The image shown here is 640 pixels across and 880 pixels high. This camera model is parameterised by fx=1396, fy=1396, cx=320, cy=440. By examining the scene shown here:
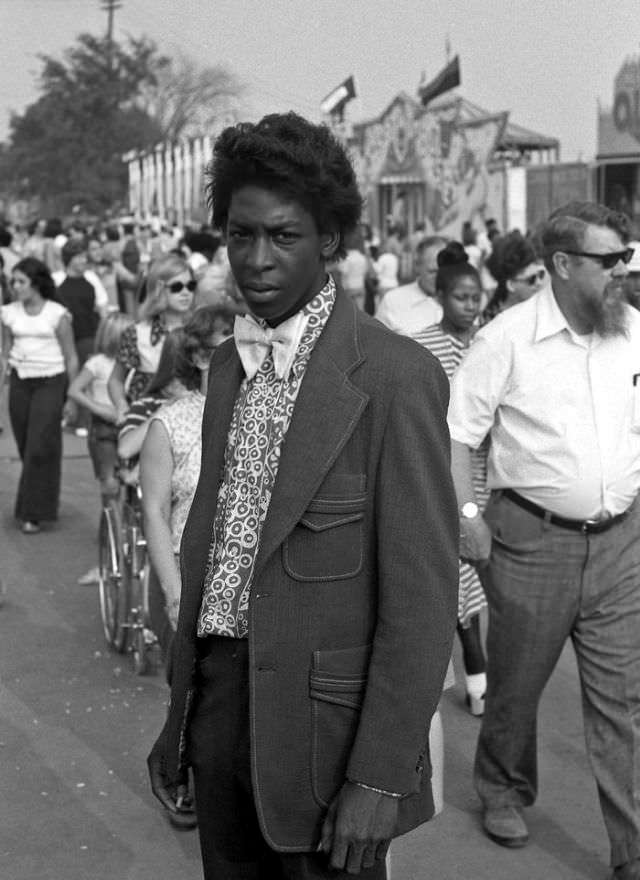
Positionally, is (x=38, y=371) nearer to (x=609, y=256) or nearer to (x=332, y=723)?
(x=609, y=256)

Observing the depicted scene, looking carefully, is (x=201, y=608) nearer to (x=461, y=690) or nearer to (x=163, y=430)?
(x=163, y=430)

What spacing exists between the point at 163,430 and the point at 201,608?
2259mm

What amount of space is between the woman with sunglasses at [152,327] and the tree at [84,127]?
52.3 meters

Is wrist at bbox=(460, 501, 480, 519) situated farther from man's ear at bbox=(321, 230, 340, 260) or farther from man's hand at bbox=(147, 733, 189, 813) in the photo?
man's ear at bbox=(321, 230, 340, 260)

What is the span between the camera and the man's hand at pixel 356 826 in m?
2.40

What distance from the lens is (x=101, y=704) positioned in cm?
603

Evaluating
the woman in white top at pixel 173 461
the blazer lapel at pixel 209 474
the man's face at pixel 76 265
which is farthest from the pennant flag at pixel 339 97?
the blazer lapel at pixel 209 474

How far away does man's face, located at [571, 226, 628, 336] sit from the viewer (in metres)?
4.23

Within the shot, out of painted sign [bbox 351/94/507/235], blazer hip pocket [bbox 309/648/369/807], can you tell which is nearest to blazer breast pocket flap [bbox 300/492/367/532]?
blazer hip pocket [bbox 309/648/369/807]

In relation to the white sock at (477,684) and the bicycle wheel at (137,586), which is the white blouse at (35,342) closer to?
the bicycle wheel at (137,586)

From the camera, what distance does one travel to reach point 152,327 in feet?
24.1

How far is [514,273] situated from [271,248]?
4.99 m

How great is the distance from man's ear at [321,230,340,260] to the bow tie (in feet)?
0.41

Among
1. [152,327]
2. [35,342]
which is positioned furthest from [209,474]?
[35,342]
